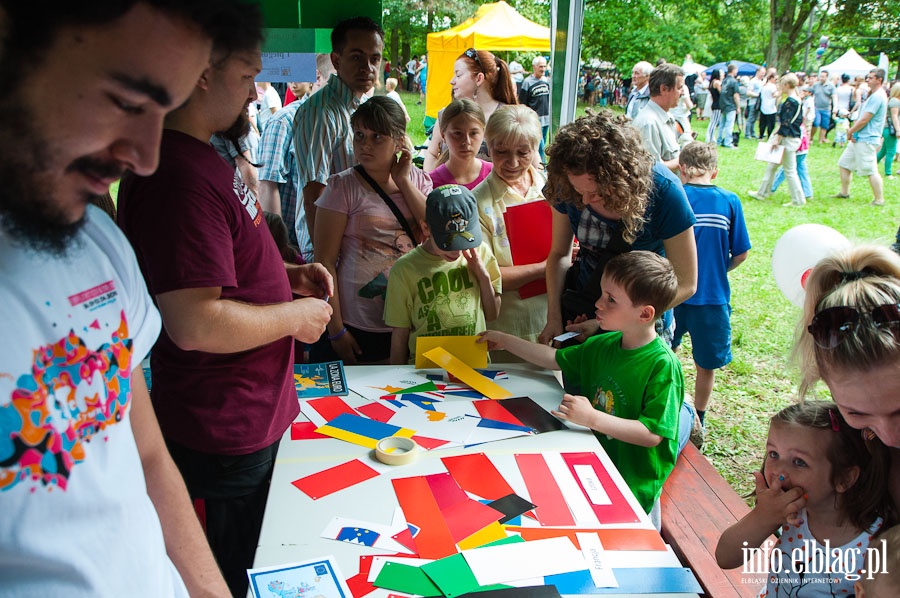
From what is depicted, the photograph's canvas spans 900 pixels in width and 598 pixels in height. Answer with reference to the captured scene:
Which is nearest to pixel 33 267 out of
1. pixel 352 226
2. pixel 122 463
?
pixel 122 463

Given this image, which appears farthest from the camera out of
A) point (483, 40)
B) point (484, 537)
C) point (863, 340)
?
point (483, 40)

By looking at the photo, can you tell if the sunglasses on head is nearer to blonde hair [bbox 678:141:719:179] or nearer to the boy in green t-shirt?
blonde hair [bbox 678:141:719:179]

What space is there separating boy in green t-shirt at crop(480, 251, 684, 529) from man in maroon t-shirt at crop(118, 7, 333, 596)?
84 cm

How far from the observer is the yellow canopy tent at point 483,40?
11271 millimetres

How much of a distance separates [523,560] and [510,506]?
185 millimetres

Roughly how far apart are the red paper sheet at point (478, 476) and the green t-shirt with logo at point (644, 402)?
47cm

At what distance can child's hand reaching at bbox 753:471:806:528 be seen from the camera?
58.3 inches

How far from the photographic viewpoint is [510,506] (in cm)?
157

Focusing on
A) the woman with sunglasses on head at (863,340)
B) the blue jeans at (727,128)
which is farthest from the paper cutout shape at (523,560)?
the blue jeans at (727,128)

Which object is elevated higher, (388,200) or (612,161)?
(612,161)

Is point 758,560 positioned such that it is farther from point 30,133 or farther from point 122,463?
point 30,133

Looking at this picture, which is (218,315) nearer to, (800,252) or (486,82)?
(800,252)

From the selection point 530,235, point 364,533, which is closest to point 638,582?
point 364,533

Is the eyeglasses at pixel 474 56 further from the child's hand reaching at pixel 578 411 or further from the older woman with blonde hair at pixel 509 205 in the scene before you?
the child's hand reaching at pixel 578 411
